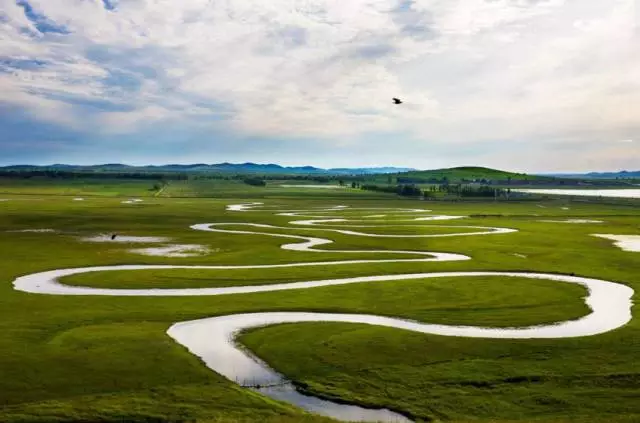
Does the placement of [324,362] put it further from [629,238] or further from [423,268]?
[629,238]

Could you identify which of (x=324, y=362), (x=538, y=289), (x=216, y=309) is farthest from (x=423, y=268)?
(x=324, y=362)

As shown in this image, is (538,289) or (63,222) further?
(63,222)

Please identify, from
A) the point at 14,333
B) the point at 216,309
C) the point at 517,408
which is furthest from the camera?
the point at 216,309

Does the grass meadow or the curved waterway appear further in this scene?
the curved waterway

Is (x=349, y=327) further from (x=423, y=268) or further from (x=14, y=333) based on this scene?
(x=423, y=268)

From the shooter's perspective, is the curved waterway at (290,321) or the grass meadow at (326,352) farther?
the curved waterway at (290,321)

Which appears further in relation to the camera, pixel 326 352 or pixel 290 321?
pixel 290 321

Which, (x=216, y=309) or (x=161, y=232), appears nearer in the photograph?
(x=216, y=309)

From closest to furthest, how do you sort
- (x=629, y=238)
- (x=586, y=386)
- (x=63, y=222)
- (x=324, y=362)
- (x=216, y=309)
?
1. (x=586, y=386)
2. (x=324, y=362)
3. (x=216, y=309)
4. (x=629, y=238)
5. (x=63, y=222)

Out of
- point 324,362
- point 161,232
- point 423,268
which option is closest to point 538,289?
point 423,268

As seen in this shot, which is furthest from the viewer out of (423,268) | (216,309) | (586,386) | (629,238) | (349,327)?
(629,238)
